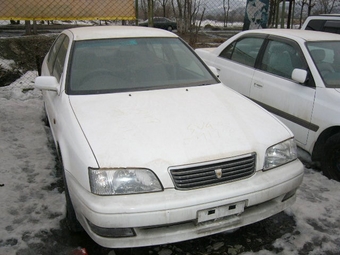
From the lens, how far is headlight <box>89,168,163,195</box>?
2.15 metres

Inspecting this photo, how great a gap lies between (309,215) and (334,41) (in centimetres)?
235

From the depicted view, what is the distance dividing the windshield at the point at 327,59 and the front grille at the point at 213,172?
187 cm

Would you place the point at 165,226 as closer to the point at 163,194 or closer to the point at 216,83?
the point at 163,194

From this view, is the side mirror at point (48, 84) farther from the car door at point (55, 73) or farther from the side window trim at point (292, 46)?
the side window trim at point (292, 46)

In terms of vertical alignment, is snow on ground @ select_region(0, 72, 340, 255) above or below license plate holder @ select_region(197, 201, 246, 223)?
below

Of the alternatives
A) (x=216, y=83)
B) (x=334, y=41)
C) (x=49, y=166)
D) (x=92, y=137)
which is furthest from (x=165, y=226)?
(x=334, y=41)

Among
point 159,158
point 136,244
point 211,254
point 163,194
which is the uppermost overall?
point 159,158

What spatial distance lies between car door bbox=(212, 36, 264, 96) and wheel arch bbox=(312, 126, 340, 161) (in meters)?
1.32

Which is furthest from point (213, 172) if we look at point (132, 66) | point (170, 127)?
point (132, 66)

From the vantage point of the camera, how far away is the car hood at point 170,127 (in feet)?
7.39

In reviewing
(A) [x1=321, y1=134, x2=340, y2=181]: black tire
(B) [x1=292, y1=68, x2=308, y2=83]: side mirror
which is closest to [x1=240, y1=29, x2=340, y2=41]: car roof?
(B) [x1=292, y1=68, x2=308, y2=83]: side mirror

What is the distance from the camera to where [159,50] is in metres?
3.65

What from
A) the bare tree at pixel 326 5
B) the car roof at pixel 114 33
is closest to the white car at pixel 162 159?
the car roof at pixel 114 33

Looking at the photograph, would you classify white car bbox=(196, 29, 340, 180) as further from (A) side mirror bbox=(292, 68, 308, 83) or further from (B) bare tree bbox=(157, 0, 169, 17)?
(B) bare tree bbox=(157, 0, 169, 17)
